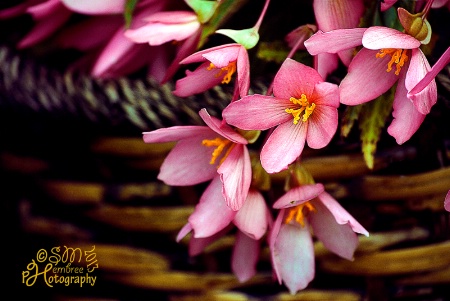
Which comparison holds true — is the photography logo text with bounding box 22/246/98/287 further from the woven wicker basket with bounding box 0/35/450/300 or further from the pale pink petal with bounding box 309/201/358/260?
the pale pink petal with bounding box 309/201/358/260

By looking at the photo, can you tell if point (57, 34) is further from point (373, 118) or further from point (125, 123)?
point (373, 118)

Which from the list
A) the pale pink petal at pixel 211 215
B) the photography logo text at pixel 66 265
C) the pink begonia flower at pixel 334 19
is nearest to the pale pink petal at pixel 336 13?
the pink begonia flower at pixel 334 19

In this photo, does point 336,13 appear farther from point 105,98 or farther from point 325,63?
point 105,98

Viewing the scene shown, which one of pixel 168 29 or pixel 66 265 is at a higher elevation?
pixel 168 29

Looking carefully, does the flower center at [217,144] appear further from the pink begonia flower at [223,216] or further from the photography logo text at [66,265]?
the photography logo text at [66,265]

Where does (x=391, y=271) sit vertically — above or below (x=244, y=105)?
below

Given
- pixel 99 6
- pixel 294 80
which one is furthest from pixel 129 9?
pixel 294 80

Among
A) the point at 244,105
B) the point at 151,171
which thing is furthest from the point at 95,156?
the point at 244,105
